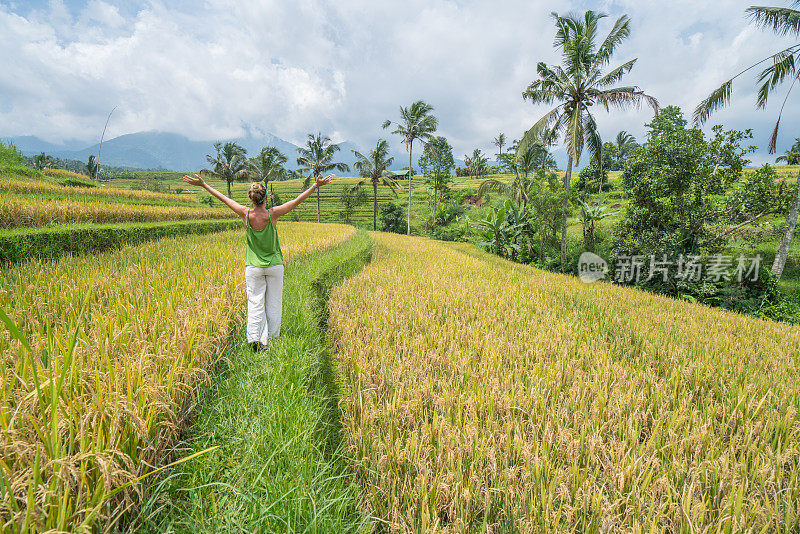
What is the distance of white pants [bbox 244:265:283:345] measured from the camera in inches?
129

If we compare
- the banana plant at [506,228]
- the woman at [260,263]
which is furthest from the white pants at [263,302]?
the banana plant at [506,228]

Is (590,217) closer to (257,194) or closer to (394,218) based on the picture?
(257,194)

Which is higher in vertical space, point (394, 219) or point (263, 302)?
point (394, 219)

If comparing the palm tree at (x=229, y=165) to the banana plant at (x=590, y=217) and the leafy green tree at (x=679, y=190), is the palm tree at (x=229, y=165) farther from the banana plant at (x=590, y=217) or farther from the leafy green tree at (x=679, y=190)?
the leafy green tree at (x=679, y=190)

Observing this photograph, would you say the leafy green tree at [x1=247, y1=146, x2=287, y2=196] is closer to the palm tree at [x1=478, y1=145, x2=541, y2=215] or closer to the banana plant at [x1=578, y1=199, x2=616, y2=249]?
the palm tree at [x1=478, y1=145, x2=541, y2=215]

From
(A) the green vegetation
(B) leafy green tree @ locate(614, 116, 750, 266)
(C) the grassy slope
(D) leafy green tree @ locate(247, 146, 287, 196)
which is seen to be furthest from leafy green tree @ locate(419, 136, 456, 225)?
(A) the green vegetation

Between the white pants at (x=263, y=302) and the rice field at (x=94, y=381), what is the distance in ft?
0.94

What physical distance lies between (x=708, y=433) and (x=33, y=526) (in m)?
3.69

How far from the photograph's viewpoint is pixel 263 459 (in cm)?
183

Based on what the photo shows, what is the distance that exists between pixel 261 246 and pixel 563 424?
3215 mm

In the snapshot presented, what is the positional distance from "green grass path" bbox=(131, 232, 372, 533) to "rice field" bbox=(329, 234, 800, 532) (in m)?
0.25

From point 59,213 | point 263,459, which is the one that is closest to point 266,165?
point 59,213

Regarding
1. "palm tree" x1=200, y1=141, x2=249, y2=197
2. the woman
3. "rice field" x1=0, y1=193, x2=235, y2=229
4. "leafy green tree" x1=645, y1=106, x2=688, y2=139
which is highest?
"leafy green tree" x1=645, y1=106, x2=688, y2=139

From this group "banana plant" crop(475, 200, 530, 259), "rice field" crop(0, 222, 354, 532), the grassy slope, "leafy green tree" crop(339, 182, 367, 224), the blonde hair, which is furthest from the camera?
"leafy green tree" crop(339, 182, 367, 224)
